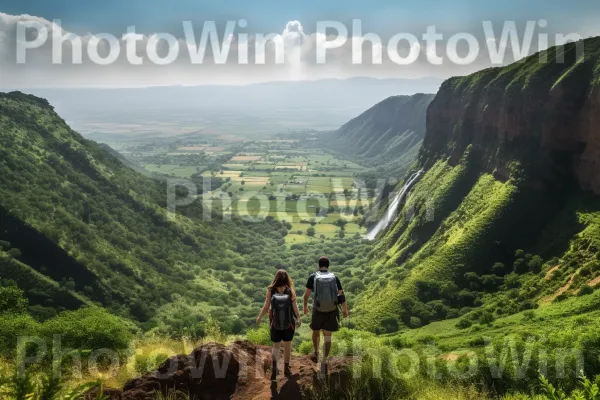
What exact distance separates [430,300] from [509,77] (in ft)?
163

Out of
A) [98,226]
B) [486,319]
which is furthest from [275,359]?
[98,226]

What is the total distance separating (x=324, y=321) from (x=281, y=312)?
141 cm

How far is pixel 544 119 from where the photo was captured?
69.1 meters

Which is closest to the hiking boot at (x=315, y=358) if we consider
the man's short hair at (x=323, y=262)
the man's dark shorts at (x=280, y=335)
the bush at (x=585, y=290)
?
the man's dark shorts at (x=280, y=335)

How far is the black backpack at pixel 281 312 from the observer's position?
11820mm

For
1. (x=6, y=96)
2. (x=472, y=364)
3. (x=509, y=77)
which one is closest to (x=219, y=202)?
(x=6, y=96)

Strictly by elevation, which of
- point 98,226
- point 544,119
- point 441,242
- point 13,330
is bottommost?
point 13,330

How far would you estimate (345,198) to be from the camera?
196 metres

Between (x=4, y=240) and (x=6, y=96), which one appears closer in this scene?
(x=4, y=240)

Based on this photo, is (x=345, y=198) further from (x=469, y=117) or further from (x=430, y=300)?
(x=430, y=300)

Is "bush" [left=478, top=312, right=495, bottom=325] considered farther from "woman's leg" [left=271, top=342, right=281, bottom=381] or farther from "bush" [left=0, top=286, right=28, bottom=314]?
"bush" [left=0, top=286, right=28, bottom=314]

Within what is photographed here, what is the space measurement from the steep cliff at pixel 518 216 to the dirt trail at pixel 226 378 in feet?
146

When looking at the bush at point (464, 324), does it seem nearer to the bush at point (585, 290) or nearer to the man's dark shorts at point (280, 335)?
the bush at point (585, 290)

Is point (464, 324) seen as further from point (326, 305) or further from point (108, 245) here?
point (108, 245)
